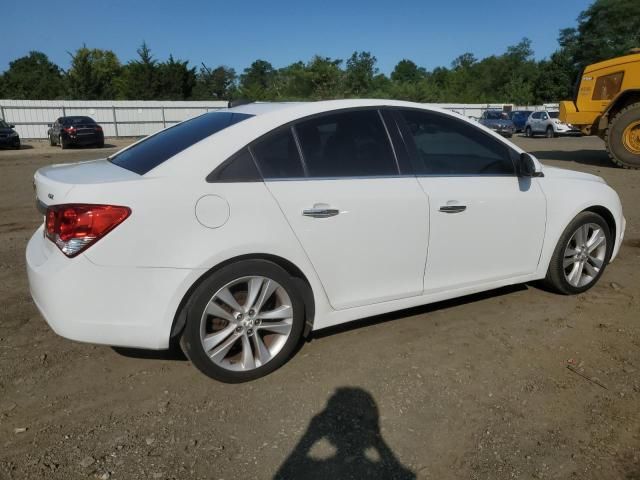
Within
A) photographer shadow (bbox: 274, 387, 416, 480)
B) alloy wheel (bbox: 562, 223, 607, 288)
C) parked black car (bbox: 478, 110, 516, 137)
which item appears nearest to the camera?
photographer shadow (bbox: 274, 387, 416, 480)

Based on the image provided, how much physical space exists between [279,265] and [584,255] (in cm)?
277

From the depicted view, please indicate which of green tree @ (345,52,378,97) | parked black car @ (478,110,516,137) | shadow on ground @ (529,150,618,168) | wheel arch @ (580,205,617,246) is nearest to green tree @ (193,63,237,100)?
green tree @ (345,52,378,97)

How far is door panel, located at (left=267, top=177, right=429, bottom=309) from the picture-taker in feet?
10.1

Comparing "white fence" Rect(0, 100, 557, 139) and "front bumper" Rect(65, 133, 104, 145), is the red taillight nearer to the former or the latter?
"front bumper" Rect(65, 133, 104, 145)

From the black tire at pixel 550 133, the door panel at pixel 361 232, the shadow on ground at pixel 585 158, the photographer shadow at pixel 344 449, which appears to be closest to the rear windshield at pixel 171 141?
the door panel at pixel 361 232

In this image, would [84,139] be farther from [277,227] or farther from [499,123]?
[277,227]

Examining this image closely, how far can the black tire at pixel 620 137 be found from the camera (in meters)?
12.2

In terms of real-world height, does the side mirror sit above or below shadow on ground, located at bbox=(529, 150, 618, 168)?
above

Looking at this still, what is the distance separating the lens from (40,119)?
30.6 m

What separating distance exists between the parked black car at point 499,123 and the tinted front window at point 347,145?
2962 cm

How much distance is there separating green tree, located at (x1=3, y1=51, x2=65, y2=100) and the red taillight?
185ft

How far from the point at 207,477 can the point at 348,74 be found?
50.5 m

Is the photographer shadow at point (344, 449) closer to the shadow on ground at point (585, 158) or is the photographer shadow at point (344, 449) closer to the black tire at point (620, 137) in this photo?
the black tire at point (620, 137)

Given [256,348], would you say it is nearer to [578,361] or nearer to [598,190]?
[578,361]
